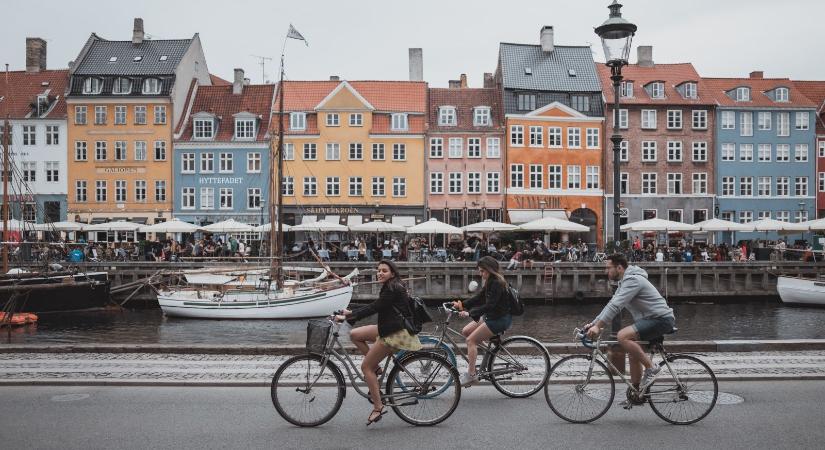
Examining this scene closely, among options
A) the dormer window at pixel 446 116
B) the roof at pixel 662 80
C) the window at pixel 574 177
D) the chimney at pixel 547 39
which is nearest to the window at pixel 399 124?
the dormer window at pixel 446 116

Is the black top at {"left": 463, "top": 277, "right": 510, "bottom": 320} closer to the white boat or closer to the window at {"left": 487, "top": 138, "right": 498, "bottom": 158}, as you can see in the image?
the white boat

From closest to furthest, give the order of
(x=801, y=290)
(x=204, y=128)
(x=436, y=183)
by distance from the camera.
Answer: (x=801, y=290)
(x=436, y=183)
(x=204, y=128)

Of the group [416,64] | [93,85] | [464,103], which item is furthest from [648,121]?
[93,85]

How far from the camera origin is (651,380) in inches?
320

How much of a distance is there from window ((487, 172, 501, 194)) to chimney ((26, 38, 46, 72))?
110ft

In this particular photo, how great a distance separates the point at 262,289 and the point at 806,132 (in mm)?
41787

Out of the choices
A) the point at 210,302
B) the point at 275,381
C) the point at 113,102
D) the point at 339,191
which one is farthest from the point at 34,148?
the point at 275,381

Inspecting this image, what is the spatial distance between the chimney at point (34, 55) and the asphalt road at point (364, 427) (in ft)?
176

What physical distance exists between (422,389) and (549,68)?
4724cm

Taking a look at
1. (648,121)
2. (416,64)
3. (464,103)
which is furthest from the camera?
(416,64)

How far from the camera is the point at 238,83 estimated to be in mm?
54312

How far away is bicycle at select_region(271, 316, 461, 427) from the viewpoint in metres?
8.05

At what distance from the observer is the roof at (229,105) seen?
170ft

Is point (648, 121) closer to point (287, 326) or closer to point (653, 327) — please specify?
point (287, 326)
